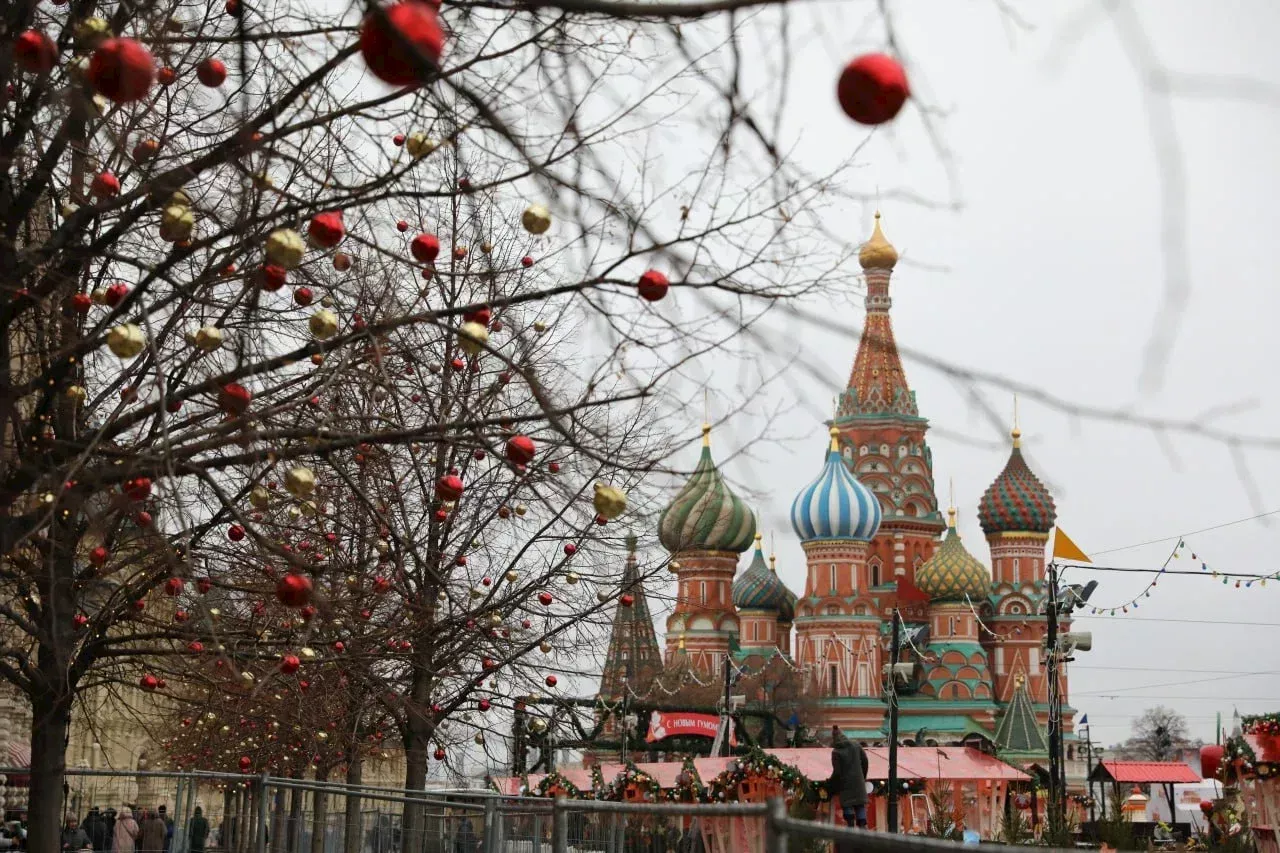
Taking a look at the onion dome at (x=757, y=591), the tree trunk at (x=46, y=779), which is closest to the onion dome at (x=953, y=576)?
the onion dome at (x=757, y=591)

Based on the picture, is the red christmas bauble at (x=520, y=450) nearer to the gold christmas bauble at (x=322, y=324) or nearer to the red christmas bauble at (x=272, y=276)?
the gold christmas bauble at (x=322, y=324)

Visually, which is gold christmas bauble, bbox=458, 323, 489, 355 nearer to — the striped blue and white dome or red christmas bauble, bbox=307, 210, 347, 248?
red christmas bauble, bbox=307, 210, 347, 248

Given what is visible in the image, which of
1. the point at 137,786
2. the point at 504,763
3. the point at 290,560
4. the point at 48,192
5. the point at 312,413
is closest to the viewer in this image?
the point at 290,560

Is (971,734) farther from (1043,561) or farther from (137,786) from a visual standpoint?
(137,786)

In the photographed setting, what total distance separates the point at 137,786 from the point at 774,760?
280 inches

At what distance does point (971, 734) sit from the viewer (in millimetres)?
72812

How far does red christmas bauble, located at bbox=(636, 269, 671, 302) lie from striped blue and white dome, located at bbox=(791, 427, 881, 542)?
67.5 meters

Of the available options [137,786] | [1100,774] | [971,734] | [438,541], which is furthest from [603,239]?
[971,734]

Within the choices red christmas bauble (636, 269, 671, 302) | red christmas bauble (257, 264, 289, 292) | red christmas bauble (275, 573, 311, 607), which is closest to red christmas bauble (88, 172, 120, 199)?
red christmas bauble (257, 264, 289, 292)

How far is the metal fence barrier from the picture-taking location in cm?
798

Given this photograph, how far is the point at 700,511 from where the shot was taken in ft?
30.2

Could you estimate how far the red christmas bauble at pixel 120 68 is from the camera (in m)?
3.83

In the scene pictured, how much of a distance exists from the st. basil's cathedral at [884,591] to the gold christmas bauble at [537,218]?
2498 inches

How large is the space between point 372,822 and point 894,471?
223ft
